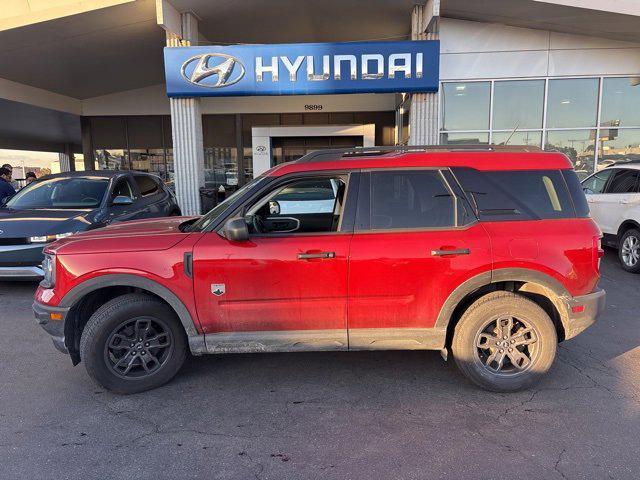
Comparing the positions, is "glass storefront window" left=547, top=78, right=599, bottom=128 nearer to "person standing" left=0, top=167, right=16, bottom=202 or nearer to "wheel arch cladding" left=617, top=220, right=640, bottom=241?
"wheel arch cladding" left=617, top=220, right=640, bottom=241

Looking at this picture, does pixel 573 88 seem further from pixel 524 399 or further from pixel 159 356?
pixel 159 356

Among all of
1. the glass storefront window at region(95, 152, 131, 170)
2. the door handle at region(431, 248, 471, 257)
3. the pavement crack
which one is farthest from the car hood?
the glass storefront window at region(95, 152, 131, 170)

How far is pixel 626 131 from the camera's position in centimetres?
1145

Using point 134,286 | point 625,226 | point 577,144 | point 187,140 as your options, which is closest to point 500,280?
point 134,286

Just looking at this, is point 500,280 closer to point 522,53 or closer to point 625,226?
point 625,226

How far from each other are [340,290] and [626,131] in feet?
38.8

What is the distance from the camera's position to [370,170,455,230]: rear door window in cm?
345

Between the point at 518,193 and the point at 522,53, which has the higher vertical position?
the point at 522,53

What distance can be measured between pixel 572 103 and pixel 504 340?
34.1 ft

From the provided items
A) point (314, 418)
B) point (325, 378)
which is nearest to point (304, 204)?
point (325, 378)

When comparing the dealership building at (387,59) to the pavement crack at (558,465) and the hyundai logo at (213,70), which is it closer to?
the hyundai logo at (213,70)

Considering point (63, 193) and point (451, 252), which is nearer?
point (451, 252)

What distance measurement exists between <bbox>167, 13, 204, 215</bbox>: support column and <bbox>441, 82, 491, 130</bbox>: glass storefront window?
650cm

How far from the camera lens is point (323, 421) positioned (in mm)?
3107
